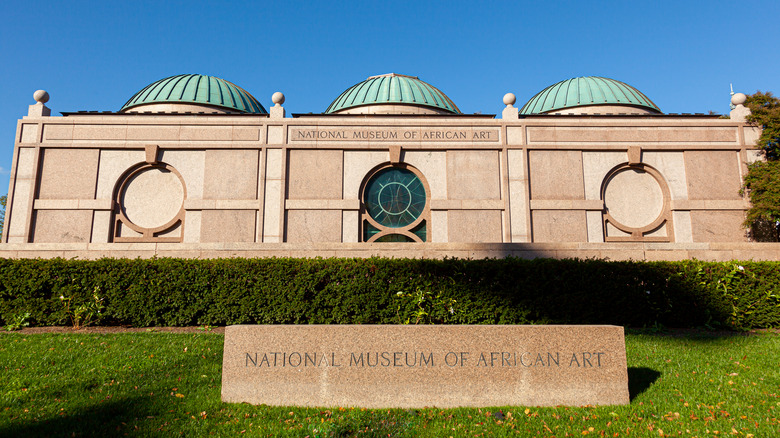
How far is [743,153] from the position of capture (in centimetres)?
1738

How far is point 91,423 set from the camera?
4.59 m

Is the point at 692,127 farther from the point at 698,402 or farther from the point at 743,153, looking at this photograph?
the point at 698,402

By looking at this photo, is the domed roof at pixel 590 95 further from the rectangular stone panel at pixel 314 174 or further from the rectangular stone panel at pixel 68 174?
the rectangular stone panel at pixel 68 174

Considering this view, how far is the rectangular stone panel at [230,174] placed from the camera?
56.0ft

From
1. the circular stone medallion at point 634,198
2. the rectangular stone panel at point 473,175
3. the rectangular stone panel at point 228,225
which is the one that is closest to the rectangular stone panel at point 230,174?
the rectangular stone panel at point 228,225

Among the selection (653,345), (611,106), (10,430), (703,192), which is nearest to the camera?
(10,430)

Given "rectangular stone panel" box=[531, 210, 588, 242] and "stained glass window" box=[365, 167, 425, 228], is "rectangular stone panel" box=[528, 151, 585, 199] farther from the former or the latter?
"stained glass window" box=[365, 167, 425, 228]

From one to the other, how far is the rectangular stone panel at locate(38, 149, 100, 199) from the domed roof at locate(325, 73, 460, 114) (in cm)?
1106

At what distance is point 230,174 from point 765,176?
66.5 ft

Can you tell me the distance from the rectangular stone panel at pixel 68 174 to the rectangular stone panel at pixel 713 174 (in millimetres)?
23536

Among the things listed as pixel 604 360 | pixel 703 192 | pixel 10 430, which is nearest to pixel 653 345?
pixel 604 360

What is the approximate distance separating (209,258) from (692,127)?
1869 cm

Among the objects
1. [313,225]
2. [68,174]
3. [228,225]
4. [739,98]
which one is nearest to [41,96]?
[68,174]

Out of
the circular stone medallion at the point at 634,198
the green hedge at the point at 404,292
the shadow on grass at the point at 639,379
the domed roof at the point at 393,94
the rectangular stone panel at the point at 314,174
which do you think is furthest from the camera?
the domed roof at the point at 393,94
